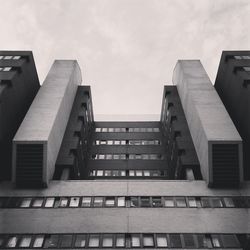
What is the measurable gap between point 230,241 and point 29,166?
2198cm

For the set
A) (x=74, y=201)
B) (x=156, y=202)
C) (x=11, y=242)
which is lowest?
(x=11, y=242)

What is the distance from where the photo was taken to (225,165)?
131 ft

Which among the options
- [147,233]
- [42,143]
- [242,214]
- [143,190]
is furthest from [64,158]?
[242,214]

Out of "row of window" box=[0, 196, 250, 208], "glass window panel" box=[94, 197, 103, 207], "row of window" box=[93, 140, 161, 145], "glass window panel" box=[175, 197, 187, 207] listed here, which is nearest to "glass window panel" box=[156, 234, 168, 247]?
"row of window" box=[0, 196, 250, 208]

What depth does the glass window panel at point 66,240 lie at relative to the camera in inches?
1323

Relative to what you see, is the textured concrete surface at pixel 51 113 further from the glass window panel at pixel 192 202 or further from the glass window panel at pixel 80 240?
the glass window panel at pixel 192 202

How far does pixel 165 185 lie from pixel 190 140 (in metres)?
11.2

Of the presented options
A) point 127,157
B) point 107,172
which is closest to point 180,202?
point 107,172

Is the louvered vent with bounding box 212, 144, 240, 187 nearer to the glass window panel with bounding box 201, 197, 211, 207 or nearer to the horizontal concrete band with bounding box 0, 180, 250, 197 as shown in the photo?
the horizontal concrete band with bounding box 0, 180, 250, 197

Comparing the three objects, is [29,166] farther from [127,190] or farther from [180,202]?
[180,202]

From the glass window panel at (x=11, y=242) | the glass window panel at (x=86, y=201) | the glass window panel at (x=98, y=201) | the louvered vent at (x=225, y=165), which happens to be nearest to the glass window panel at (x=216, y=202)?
the louvered vent at (x=225, y=165)

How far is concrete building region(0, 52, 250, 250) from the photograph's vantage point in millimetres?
34375

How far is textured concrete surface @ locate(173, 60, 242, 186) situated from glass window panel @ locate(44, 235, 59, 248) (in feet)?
56.8

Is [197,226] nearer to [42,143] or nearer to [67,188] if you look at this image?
[67,188]
